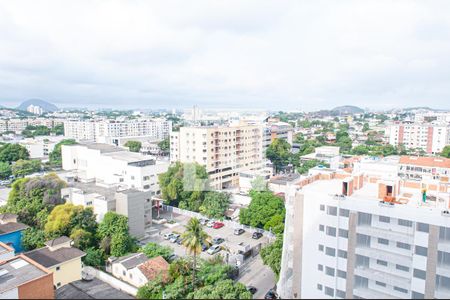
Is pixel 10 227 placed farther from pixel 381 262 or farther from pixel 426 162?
pixel 426 162

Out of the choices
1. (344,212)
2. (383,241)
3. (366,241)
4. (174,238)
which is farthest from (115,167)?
(383,241)

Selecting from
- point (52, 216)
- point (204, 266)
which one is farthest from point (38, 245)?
point (204, 266)

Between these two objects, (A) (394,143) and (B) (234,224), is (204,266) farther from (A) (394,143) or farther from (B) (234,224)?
(A) (394,143)

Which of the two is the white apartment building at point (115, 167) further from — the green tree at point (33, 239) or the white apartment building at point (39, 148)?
the white apartment building at point (39, 148)

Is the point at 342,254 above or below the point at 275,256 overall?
above

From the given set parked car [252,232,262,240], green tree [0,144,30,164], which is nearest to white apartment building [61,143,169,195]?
parked car [252,232,262,240]

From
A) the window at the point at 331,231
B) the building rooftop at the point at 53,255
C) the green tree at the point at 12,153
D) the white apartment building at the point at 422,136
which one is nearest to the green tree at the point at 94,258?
the building rooftop at the point at 53,255
